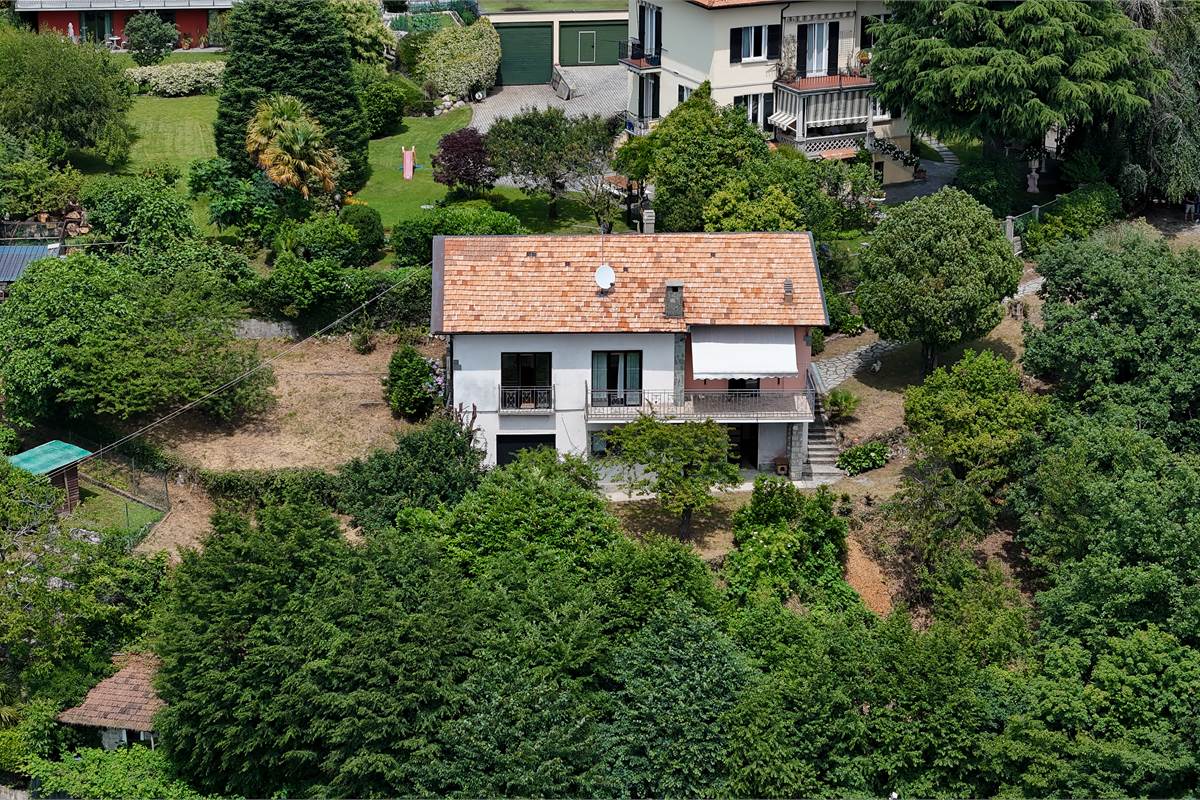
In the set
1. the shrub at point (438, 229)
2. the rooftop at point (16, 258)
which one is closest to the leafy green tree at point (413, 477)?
the shrub at point (438, 229)

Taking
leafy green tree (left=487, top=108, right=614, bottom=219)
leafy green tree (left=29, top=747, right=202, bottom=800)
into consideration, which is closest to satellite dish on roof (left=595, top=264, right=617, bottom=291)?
leafy green tree (left=487, top=108, right=614, bottom=219)

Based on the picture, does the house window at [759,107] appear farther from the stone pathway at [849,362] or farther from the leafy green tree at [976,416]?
the leafy green tree at [976,416]

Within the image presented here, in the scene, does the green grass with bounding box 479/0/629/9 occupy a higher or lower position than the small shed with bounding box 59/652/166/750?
higher

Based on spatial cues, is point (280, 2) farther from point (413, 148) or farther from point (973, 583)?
point (973, 583)

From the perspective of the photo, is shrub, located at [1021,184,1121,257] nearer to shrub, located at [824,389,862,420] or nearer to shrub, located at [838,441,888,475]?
shrub, located at [824,389,862,420]

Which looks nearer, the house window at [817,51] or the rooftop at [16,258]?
the rooftop at [16,258]
